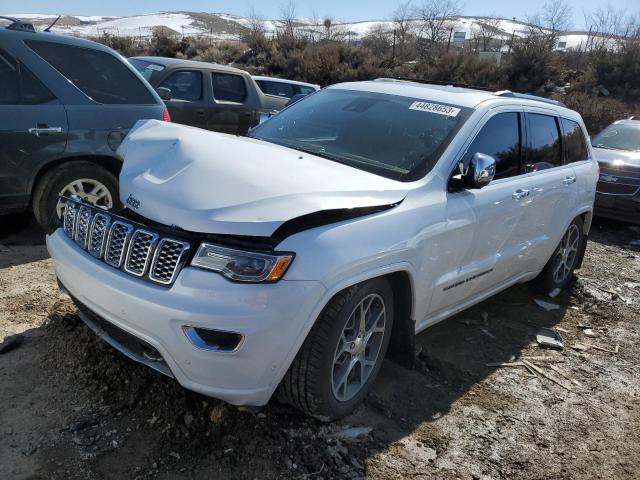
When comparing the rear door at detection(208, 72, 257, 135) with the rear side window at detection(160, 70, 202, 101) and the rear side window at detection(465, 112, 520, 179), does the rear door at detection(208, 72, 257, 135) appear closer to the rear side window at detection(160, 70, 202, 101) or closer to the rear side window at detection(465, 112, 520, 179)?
the rear side window at detection(160, 70, 202, 101)

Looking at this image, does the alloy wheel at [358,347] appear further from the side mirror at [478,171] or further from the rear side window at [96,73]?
the rear side window at [96,73]

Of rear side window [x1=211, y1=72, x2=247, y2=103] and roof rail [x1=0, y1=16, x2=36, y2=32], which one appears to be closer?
roof rail [x1=0, y1=16, x2=36, y2=32]

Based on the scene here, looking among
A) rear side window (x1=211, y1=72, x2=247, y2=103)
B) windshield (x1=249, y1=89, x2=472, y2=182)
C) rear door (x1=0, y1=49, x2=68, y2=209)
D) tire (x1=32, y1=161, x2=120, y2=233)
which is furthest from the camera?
rear side window (x1=211, y1=72, x2=247, y2=103)

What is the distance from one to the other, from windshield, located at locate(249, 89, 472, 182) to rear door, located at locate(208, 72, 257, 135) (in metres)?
4.64

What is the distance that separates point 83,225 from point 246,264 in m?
1.12

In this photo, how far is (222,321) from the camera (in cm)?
234

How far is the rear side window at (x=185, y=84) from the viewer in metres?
8.28

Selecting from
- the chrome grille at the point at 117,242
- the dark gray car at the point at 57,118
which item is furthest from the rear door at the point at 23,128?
the chrome grille at the point at 117,242

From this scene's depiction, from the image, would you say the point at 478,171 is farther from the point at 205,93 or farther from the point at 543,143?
the point at 205,93

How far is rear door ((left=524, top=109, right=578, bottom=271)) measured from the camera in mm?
4305

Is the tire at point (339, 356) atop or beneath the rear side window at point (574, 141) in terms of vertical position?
beneath

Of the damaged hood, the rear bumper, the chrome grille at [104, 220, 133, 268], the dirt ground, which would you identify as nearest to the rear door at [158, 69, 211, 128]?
the dirt ground

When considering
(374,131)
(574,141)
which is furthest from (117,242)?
(574,141)

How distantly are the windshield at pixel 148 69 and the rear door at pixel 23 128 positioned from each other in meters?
3.51
